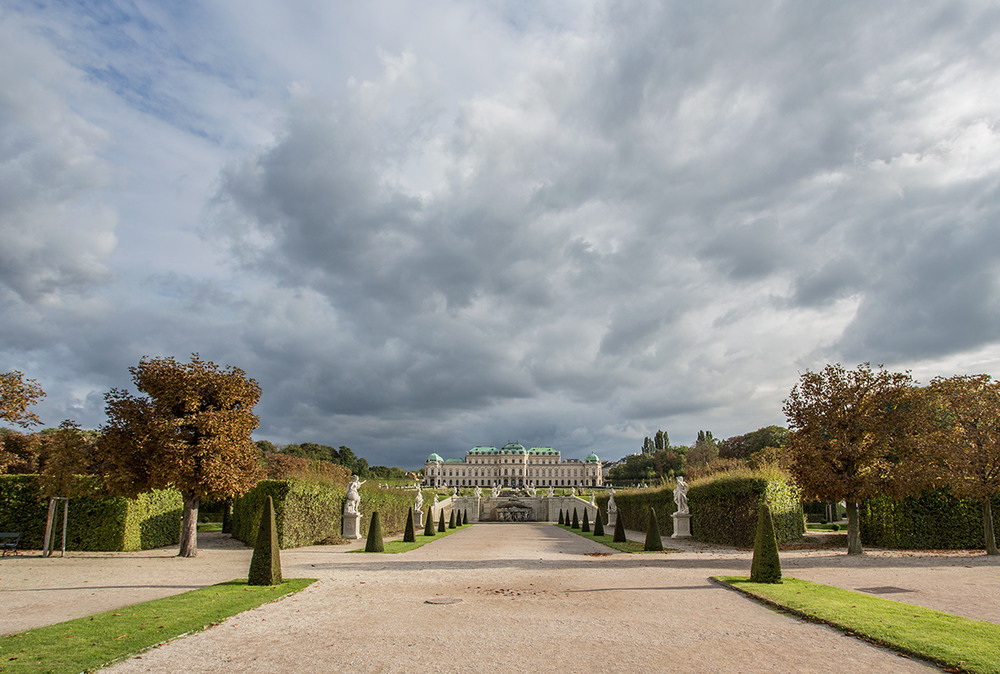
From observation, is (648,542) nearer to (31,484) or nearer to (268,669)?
(268,669)

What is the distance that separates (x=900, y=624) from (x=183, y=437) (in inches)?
838

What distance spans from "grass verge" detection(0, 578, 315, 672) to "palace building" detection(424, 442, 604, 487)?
179331mm

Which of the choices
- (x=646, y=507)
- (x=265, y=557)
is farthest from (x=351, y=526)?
(x=646, y=507)

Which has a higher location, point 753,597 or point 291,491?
point 291,491

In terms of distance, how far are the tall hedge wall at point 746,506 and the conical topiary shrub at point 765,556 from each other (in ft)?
40.2

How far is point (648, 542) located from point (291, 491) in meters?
14.8

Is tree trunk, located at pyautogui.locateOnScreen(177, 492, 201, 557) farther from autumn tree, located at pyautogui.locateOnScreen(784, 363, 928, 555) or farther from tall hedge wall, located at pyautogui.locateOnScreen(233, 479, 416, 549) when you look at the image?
autumn tree, located at pyautogui.locateOnScreen(784, 363, 928, 555)

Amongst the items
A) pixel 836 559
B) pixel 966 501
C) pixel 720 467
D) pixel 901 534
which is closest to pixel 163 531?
pixel 836 559

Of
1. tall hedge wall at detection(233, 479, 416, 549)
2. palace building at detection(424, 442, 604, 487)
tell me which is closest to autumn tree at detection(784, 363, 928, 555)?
tall hedge wall at detection(233, 479, 416, 549)

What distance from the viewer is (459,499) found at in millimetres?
79875

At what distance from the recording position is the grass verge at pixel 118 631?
738 centimetres

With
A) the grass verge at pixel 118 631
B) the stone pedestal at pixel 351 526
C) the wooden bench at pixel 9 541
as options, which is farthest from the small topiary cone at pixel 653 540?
the wooden bench at pixel 9 541

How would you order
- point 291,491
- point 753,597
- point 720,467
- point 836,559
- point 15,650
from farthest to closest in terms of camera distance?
point 720,467 < point 291,491 < point 836,559 < point 753,597 < point 15,650

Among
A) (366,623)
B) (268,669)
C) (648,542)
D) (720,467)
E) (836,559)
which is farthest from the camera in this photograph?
(720,467)
